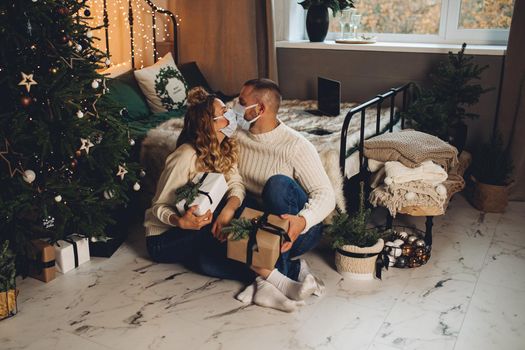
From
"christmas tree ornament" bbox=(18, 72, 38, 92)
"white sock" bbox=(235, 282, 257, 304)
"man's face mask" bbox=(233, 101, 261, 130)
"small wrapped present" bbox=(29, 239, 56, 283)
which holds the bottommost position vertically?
"white sock" bbox=(235, 282, 257, 304)

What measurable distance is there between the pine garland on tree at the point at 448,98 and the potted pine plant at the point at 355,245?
997 millimetres

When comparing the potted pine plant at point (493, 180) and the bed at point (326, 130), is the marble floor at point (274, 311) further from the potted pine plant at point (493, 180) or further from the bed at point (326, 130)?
the potted pine plant at point (493, 180)

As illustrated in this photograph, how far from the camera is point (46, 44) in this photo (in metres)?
2.41

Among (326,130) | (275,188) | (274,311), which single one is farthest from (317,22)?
(274,311)

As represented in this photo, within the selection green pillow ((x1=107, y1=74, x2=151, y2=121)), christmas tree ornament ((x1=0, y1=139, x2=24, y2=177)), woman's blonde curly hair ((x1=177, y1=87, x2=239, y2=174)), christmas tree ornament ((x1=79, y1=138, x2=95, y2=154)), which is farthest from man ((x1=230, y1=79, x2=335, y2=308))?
green pillow ((x1=107, y1=74, x2=151, y2=121))

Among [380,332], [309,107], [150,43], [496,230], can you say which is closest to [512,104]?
[496,230]

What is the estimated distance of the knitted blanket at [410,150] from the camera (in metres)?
2.77

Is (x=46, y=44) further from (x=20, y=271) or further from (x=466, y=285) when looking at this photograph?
(x=466, y=285)

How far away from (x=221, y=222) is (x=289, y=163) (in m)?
0.38

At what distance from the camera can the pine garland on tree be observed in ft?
11.0

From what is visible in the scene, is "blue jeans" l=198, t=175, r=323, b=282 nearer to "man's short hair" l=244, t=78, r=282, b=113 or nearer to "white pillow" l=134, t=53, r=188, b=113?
"man's short hair" l=244, t=78, r=282, b=113

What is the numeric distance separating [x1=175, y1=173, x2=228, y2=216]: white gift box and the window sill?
200 centimetres

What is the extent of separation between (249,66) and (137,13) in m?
0.86

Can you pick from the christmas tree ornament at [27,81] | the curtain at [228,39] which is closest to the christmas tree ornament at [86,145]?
the christmas tree ornament at [27,81]
